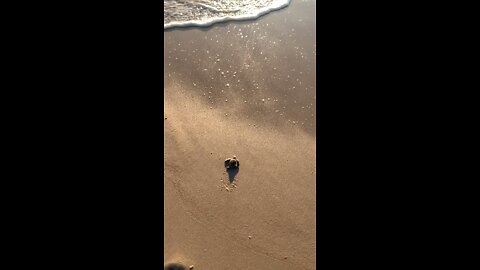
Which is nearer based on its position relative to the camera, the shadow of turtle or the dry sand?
the dry sand

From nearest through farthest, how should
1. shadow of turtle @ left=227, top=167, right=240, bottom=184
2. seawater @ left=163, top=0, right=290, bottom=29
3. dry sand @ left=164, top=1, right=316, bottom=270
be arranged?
dry sand @ left=164, top=1, right=316, bottom=270
shadow of turtle @ left=227, top=167, right=240, bottom=184
seawater @ left=163, top=0, right=290, bottom=29

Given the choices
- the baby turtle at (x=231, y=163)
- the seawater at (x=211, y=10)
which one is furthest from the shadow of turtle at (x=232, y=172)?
the seawater at (x=211, y=10)

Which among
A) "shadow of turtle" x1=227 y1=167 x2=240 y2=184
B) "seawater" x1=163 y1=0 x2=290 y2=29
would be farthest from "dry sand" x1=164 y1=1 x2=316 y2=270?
"seawater" x1=163 y1=0 x2=290 y2=29

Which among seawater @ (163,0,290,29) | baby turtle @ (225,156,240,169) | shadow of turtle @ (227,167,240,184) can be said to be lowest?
shadow of turtle @ (227,167,240,184)

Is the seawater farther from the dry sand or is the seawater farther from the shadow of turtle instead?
the shadow of turtle

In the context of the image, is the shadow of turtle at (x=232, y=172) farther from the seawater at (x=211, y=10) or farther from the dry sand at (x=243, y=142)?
the seawater at (x=211, y=10)
